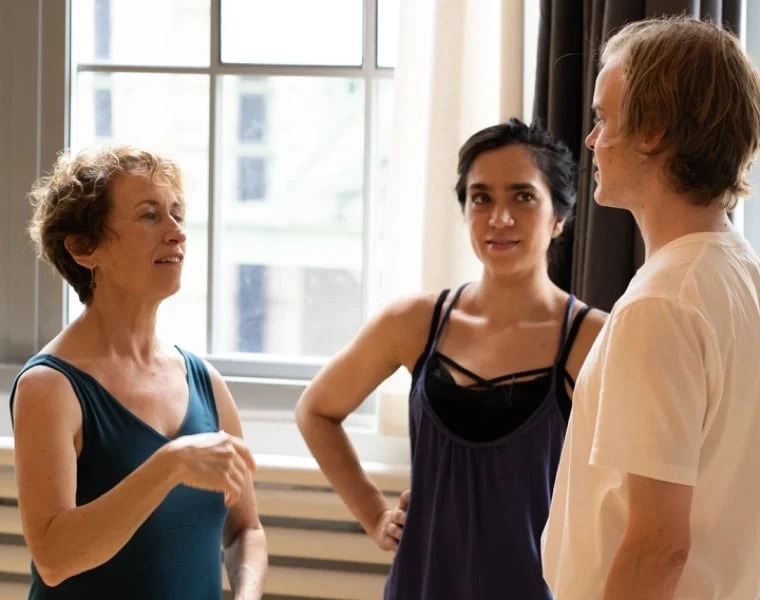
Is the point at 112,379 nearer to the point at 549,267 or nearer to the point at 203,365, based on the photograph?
the point at 203,365

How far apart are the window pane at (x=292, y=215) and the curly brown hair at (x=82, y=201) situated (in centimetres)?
87

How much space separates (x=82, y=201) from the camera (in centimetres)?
171

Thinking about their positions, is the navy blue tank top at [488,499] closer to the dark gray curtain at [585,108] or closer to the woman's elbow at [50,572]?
the dark gray curtain at [585,108]

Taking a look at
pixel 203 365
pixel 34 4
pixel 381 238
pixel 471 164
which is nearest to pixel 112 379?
pixel 203 365

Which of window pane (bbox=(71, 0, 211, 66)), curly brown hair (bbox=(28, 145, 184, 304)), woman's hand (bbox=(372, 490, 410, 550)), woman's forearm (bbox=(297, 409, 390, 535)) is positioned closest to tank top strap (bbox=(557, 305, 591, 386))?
woman's hand (bbox=(372, 490, 410, 550))

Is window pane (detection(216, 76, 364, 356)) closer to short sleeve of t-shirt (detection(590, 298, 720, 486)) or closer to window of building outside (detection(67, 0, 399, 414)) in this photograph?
window of building outside (detection(67, 0, 399, 414))

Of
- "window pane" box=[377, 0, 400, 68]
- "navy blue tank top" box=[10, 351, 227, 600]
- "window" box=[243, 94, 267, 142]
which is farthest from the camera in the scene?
"window" box=[243, 94, 267, 142]

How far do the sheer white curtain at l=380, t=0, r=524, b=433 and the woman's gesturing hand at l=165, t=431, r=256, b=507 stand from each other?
816 mm

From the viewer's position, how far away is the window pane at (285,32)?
8.57ft

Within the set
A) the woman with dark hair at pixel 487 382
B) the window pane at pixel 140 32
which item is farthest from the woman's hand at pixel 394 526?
the window pane at pixel 140 32

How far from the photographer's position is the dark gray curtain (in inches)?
79.5

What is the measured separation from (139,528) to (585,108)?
109 centimetres

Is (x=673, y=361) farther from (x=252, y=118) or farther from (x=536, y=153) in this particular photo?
(x=252, y=118)

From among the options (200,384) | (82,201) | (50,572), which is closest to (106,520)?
(50,572)
